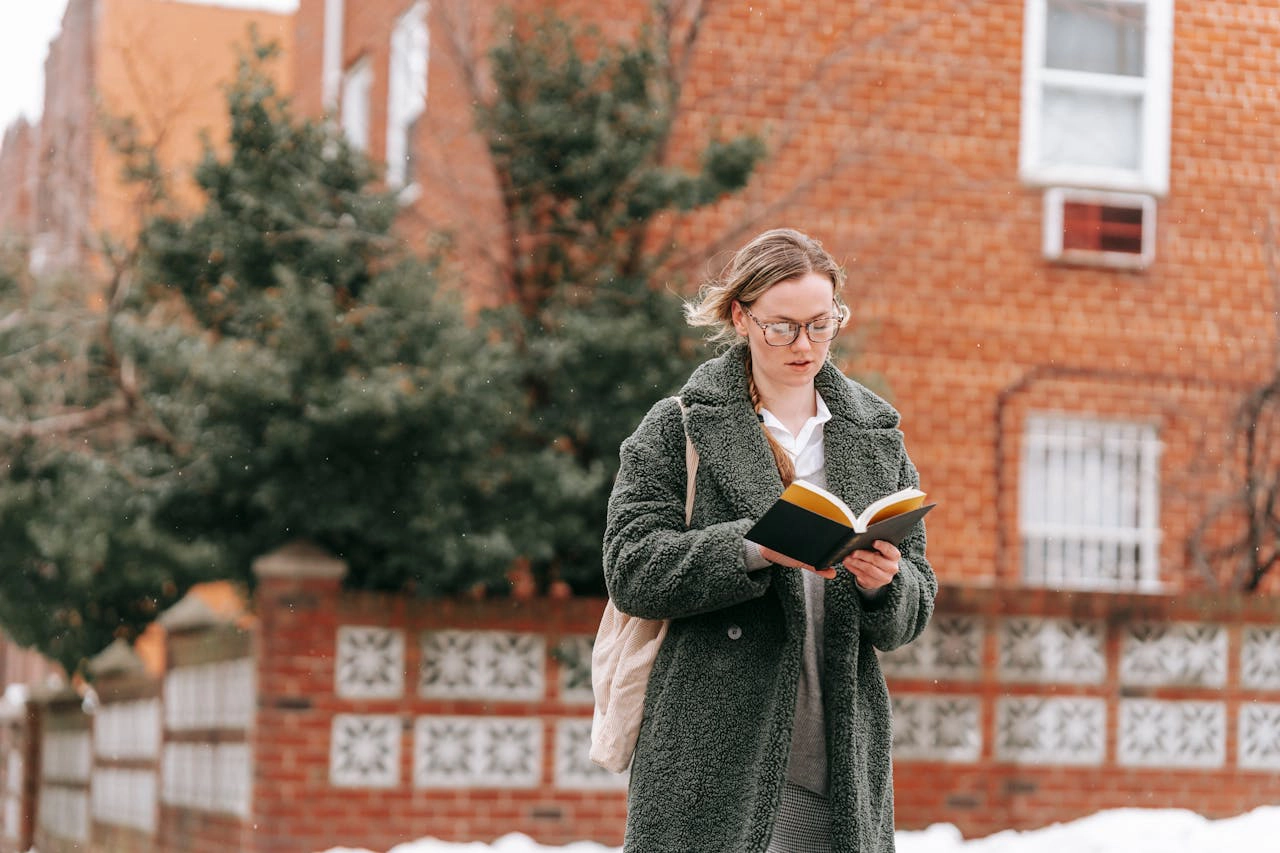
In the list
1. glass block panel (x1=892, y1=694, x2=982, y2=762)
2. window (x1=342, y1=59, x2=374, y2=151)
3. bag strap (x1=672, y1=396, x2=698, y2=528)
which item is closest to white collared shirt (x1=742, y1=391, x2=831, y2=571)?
bag strap (x1=672, y1=396, x2=698, y2=528)

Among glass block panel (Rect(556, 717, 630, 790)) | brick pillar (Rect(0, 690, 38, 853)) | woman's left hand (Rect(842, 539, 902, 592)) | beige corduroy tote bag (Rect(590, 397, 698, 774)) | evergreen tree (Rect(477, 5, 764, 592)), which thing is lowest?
brick pillar (Rect(0, 690, 38, 853))

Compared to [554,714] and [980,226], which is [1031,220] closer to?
[980,226]

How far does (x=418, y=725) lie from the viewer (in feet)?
32.2

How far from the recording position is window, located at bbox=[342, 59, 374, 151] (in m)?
16.7

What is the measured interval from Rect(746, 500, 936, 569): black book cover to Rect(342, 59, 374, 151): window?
13.6 metres

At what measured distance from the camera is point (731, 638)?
3770 millimetres

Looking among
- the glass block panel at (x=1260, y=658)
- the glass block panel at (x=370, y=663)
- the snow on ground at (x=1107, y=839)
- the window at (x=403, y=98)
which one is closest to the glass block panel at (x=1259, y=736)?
the glass block panel at (x=1260, y=658)

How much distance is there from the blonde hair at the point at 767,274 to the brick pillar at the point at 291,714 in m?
6.02

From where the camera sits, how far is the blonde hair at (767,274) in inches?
149

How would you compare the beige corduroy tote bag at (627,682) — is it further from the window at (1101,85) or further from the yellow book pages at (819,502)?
the window at (1101,85)

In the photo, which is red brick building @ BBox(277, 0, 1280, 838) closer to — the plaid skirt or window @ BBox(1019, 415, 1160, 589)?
window @ BBox(1019, 415, 1160, 589)

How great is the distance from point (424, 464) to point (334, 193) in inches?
67.3

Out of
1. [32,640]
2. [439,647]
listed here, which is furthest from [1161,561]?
[32,640]

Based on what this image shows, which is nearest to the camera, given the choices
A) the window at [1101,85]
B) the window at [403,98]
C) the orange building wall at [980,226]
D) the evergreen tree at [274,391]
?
the evergreen tree at [274,391]
